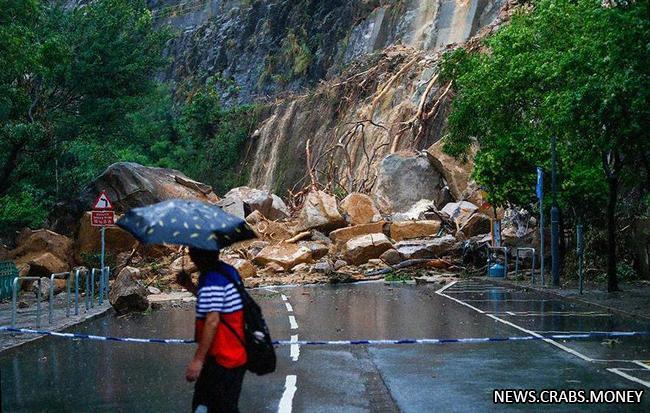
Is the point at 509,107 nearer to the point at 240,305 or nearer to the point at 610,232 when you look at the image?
the point at 610,232

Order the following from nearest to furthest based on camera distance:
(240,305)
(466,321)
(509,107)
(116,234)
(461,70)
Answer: (240,305), (466,321), (509,107), (461,70), (116,234)

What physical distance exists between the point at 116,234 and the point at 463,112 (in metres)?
14.9

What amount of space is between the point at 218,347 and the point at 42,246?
26532 mm

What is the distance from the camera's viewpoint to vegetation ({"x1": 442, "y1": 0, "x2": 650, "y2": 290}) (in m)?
14.0

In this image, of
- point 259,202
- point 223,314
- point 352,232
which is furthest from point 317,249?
point 223,314

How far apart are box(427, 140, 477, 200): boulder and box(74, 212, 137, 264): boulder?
14993 millimetres

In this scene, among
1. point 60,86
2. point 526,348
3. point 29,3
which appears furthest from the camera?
point 60,86

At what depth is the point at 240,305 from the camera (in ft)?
16.6

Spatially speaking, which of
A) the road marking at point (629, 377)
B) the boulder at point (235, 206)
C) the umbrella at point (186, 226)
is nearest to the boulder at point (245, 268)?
the boulder at point (235, 206)

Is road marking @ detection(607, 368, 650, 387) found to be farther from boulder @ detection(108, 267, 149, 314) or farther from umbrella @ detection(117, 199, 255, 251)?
boulder @ detection(108, 267, 149, 314)

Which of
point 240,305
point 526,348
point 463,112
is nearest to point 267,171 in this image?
point 463,112

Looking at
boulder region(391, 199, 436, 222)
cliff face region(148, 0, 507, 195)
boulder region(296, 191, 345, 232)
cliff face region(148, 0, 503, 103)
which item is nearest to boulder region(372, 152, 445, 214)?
boulder region(391, 199, 436, 222)

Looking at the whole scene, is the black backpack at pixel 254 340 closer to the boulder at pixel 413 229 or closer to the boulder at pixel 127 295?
the boulder at pixel 127 295

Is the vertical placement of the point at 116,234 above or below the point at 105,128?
below
